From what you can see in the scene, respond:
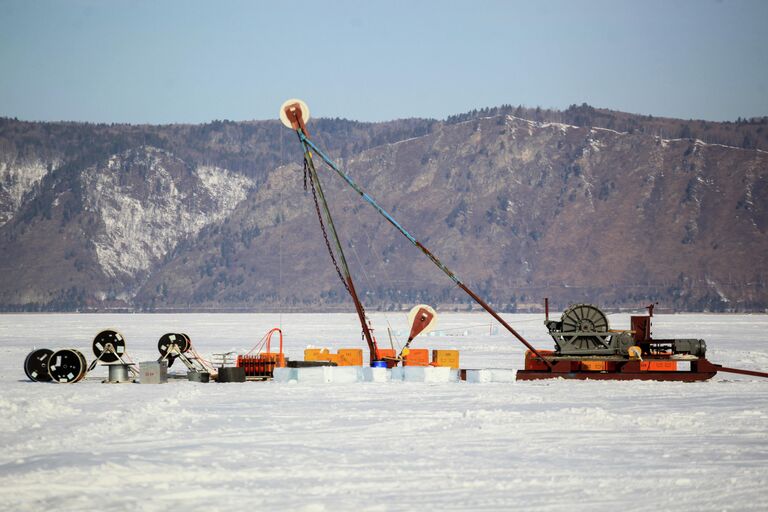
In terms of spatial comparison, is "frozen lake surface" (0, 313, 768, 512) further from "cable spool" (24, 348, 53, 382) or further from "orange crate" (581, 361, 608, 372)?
"cable spool" (24, 348, 53, 382)

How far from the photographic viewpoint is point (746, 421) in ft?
90.9

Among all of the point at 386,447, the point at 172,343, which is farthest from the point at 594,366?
the point at 386,447

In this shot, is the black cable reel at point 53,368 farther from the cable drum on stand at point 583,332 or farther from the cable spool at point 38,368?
the cable drum on stand at point 583,332

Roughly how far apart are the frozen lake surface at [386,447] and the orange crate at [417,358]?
18.6 ft

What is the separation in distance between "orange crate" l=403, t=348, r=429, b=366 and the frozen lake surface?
18.6 ft

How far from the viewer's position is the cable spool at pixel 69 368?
3975 cm

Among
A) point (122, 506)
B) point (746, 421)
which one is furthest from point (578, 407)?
point (122, 506)

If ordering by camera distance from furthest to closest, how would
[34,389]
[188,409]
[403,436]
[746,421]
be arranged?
[34,389] < [188,409] < [746,421] < [403,436]

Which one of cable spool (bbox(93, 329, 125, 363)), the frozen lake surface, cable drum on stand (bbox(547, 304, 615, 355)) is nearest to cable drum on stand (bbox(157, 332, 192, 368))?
cable spool (bbox(93, 329, 125, 363))

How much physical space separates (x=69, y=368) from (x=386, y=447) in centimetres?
1962

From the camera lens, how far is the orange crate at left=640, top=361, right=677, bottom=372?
40062 mm

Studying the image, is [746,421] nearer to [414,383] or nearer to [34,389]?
[414,383]

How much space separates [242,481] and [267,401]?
1375cm

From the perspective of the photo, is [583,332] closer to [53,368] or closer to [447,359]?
[447,359]
